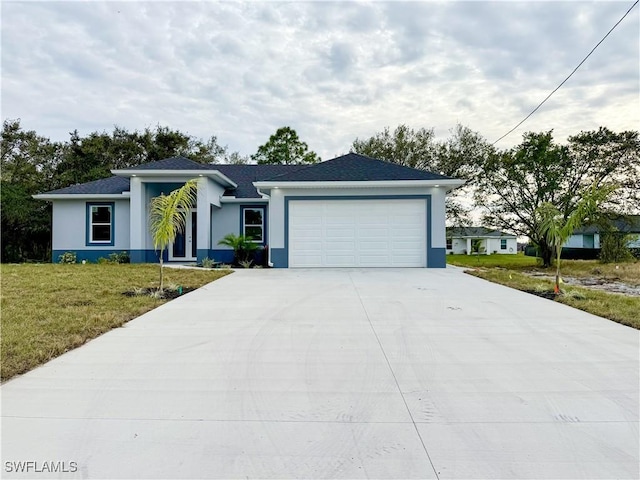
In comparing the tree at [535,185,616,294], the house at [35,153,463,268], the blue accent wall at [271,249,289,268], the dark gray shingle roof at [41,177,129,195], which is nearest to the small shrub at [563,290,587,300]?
the tree at [535,185,616,294]

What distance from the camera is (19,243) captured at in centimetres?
2005

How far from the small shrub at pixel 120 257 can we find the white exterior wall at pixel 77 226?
2.15ft

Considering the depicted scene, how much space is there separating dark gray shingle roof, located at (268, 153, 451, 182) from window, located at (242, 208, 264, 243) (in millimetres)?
3489

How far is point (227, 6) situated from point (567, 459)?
12.7 metres

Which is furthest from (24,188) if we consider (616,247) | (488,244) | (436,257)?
(488,244)

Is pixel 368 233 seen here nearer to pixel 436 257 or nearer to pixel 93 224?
pixel 436 257

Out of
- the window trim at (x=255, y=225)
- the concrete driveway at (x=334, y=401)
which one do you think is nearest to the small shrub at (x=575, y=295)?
the concrete driveway at (x=334, y=401)

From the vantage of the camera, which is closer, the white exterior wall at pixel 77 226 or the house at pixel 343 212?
the house at pixel 343 212

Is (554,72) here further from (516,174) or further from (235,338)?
(235,338)

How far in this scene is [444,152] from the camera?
81.5 feet

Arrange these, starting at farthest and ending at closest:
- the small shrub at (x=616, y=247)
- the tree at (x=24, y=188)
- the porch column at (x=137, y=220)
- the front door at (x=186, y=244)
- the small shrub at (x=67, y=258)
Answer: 1. the small shrub at (x=616, y=247)
2. the tree at (x=24, y=188)
3. the front door at (x=186, y=244)
4. the small shrub at (x=67, y=258)
5. the porch column at (x=137, y=220)

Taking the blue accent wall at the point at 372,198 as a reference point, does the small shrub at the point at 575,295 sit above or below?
below

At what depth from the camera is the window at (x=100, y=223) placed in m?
16.3

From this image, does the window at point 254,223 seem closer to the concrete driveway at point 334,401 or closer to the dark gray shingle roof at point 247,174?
the dark gray shingle roof at point 247,174
